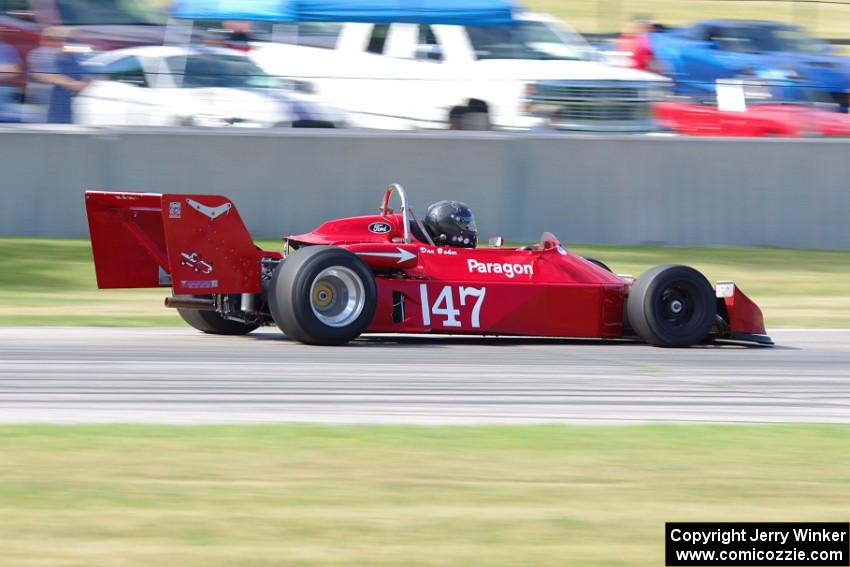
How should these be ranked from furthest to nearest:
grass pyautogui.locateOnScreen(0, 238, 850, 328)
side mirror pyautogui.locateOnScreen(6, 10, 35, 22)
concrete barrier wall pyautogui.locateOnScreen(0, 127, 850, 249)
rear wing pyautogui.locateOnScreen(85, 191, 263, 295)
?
side mirror pyautogui.locateOnScreen(6, 10, 35, 22), concrete barrier wall pyautogui.locateOnScreen(0, 127, 850, 249), grass pyautogui.locateOnScreen(0, 238, 850, 328), rear wing pyautogui.locateOnScreen(85, 191, 263, 295)

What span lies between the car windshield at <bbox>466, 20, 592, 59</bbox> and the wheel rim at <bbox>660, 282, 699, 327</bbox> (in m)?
7.37

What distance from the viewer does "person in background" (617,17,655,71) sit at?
18531mm

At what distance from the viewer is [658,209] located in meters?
17.5

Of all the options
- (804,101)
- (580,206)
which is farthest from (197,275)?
Result: (804,101)

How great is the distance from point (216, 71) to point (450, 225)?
678 centimetres

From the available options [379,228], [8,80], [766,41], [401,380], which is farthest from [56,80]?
[766,41]

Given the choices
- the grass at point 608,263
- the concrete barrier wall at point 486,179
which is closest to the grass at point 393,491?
the grass at point 608,263

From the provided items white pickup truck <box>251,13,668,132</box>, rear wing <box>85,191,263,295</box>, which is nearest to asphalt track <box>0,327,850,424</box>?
rear wing <box>85,191,263,295</box>

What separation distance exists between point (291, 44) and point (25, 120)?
3.42 metres

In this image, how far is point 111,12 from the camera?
60.1ft

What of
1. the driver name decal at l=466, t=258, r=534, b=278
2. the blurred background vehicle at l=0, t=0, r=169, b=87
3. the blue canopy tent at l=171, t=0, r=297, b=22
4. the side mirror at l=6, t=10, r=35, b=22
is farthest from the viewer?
the blue canopy tent at l=171, t=0, r=297, b=22

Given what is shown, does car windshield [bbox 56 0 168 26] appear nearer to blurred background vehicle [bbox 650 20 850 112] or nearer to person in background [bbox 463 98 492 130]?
person in background [bbox 463 98 492 130]

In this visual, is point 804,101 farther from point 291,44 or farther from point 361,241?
point 361,241

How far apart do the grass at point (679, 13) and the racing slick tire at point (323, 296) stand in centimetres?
1148
